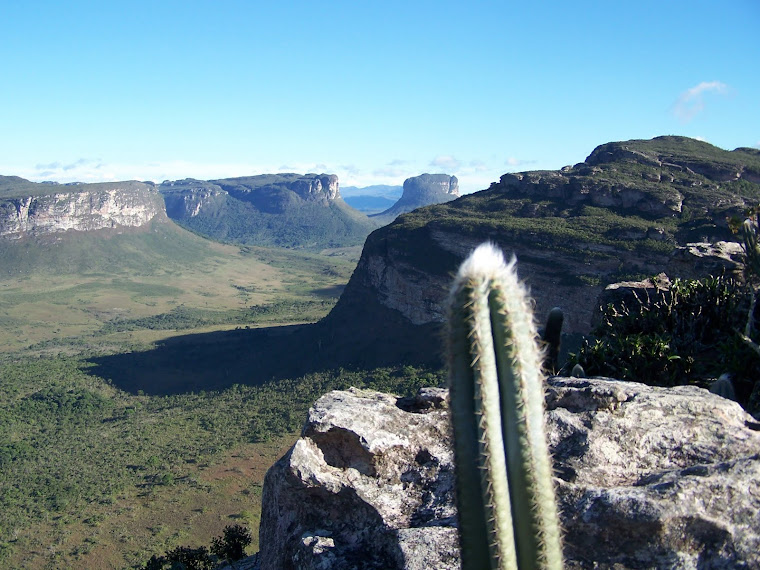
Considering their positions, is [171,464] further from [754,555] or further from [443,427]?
[754,555]

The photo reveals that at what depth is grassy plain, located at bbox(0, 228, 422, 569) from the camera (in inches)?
1035

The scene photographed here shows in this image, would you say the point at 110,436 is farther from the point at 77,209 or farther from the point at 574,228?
the point at 77,209

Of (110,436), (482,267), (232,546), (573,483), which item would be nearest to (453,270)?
(110,436)

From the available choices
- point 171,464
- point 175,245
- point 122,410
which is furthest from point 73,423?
point 175,245

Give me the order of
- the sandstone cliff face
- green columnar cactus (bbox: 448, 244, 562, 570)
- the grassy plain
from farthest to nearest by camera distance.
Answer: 1. the sandstone cliff face
2. the grassy plain
3. green columnar cactus (bbox: 448, 244, 562, 570)

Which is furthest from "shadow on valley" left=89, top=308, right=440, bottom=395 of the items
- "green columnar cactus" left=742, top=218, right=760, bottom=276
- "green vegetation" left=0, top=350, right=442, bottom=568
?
"green columnar cactus" left=742, top=218, right=760, bottom=276

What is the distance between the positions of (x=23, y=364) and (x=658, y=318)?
212ft

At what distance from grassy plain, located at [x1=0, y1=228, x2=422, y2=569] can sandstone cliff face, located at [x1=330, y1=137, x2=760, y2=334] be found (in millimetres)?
10841

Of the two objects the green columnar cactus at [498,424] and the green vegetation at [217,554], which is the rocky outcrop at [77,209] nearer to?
the green vegetation at [217,554]

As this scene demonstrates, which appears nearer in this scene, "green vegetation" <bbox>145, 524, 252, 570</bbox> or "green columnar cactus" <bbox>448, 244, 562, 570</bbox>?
"green columnar cactus" <bbox>448, 244, 562, 570</bbox>

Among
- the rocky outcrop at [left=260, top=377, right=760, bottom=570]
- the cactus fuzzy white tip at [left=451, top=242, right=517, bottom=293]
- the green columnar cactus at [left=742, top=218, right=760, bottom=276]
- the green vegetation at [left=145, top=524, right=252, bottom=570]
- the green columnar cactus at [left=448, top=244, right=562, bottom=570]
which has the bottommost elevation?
the green vegetation at [left=145, top=524, right=252, bottom=570]

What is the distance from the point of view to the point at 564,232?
4481cm

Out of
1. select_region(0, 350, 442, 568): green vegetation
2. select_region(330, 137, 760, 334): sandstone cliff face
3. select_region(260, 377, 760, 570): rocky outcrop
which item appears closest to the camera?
select_region(260, 377, 760, 570): rocky outcrop

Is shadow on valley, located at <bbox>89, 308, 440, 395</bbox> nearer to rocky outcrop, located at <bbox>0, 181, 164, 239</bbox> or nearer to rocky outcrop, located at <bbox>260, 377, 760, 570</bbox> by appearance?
rocky outcrop, located at <bbox>260, 377, 760, 570</bbox>
